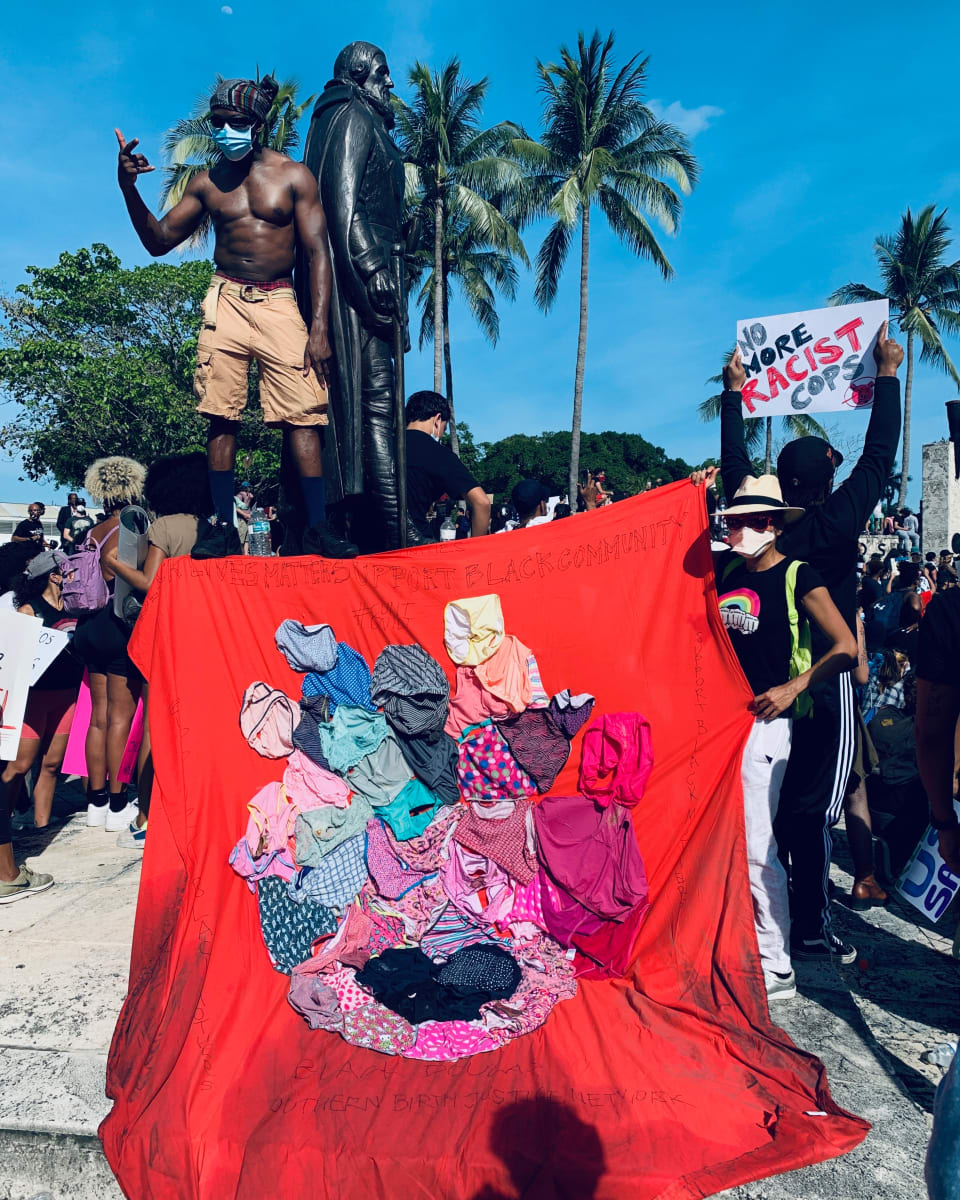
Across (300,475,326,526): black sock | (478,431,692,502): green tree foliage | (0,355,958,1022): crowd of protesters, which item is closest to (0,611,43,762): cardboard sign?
(0,355,958,1022): crowd of protesters

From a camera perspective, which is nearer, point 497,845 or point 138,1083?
point 138,1083

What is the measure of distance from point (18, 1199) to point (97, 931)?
1.63 meters

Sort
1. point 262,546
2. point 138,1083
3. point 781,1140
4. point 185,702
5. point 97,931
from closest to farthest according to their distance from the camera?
point 781,1140 < point 138,1083 < point 185,702 < point 97,931 < point 262,546

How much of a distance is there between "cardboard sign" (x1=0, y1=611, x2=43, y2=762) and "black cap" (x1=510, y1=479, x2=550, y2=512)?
2.79 meters

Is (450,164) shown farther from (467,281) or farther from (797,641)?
(797,641)

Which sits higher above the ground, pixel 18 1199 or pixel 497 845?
pixel 497 845

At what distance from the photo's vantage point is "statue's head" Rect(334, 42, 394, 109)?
469 centimetres

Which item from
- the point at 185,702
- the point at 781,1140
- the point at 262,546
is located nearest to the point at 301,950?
the point at 185,702

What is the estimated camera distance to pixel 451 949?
10.6 feet

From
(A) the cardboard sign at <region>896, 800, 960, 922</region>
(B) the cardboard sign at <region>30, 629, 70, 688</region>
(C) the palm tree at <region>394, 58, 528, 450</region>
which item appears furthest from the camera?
(C) the palm tree at <region>394, 58, 528, 450</region>

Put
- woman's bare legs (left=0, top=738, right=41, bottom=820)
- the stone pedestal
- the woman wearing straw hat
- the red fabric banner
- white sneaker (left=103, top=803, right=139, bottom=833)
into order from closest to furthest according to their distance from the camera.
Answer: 1. the red fabric banner
2. the woman wearing straw hat
3. woman's bare legs (left=0, top=738, right=41, bottom=820)
4. white sneaker (left=103, top=803, right=139, bottom=833)
5. the stone pedestal

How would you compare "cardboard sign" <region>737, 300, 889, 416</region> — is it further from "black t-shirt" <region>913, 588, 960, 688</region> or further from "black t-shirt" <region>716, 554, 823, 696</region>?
"black t-shirt" <region>913, 588, 960, 688</region>

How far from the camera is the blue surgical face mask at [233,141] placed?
4.03m

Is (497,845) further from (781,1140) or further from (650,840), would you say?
(781,1140)
